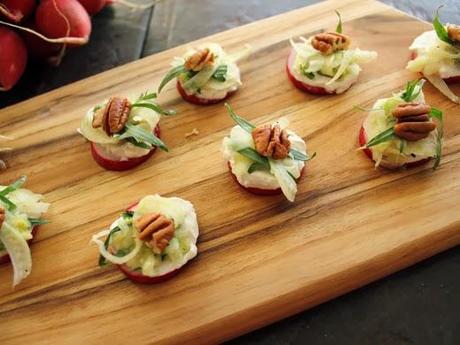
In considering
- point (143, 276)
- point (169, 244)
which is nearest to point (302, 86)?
point (169, 244)

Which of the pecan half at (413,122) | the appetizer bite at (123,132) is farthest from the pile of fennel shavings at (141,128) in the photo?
the pecan half at (413,122)

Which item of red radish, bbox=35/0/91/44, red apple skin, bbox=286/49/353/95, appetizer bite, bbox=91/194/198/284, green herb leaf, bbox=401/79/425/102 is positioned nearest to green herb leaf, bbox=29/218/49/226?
appetizer bite, bbox=91/194/198/284

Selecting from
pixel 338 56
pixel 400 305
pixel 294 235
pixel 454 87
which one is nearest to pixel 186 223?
pixel 294 235

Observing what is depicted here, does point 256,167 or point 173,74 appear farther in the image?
point 173,74

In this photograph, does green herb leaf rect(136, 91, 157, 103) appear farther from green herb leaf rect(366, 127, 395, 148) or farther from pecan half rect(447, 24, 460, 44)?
pecan half rect(447, 24, 460, 44)

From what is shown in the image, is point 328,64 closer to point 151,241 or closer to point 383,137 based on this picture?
point 383,137

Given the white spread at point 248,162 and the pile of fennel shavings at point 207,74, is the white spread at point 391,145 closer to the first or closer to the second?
the white spread at point 248,162
